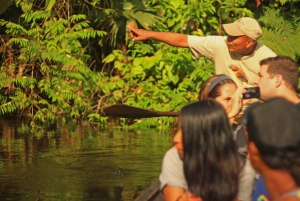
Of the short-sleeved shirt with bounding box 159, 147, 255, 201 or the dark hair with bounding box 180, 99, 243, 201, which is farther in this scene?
the short-sleeved shirt with bounding box 159, 147, 255, 201

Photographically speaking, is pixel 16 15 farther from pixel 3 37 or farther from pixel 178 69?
pixel 178 69

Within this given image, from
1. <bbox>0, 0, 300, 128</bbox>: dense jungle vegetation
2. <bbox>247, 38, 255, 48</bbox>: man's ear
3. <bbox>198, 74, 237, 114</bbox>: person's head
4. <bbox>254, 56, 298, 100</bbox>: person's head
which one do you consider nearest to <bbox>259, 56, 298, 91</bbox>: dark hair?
<bbox>254, 56, 298, 100</bbox>: person's head

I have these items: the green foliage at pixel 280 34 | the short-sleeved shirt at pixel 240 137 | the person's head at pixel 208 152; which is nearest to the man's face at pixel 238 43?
the short-sleeved shirt at pixel 240 137

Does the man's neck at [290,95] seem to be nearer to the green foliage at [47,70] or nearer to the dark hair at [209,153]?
the dark hair at [209,153]

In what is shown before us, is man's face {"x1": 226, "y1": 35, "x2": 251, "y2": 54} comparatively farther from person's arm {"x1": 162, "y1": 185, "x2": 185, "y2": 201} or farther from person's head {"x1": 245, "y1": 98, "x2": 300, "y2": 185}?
person's head {"x1": 245, "y1": 98, "x2": 300, "y2": 185}

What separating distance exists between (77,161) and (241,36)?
4.77m

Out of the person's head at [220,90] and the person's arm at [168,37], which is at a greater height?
the person's arm at [168,37]

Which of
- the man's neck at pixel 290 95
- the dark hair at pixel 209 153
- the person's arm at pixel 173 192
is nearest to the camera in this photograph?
the dark hair at pixel 209 153

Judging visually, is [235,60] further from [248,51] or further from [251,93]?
[251,93]

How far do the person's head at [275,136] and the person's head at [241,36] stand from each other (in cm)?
423

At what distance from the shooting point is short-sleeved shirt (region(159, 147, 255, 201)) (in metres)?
4.90

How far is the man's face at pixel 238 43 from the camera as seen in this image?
7969 millimetres

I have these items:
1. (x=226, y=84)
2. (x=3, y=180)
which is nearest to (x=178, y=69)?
(x=3, y=180)

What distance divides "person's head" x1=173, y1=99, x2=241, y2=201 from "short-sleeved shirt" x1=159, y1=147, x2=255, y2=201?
282 millimetres
